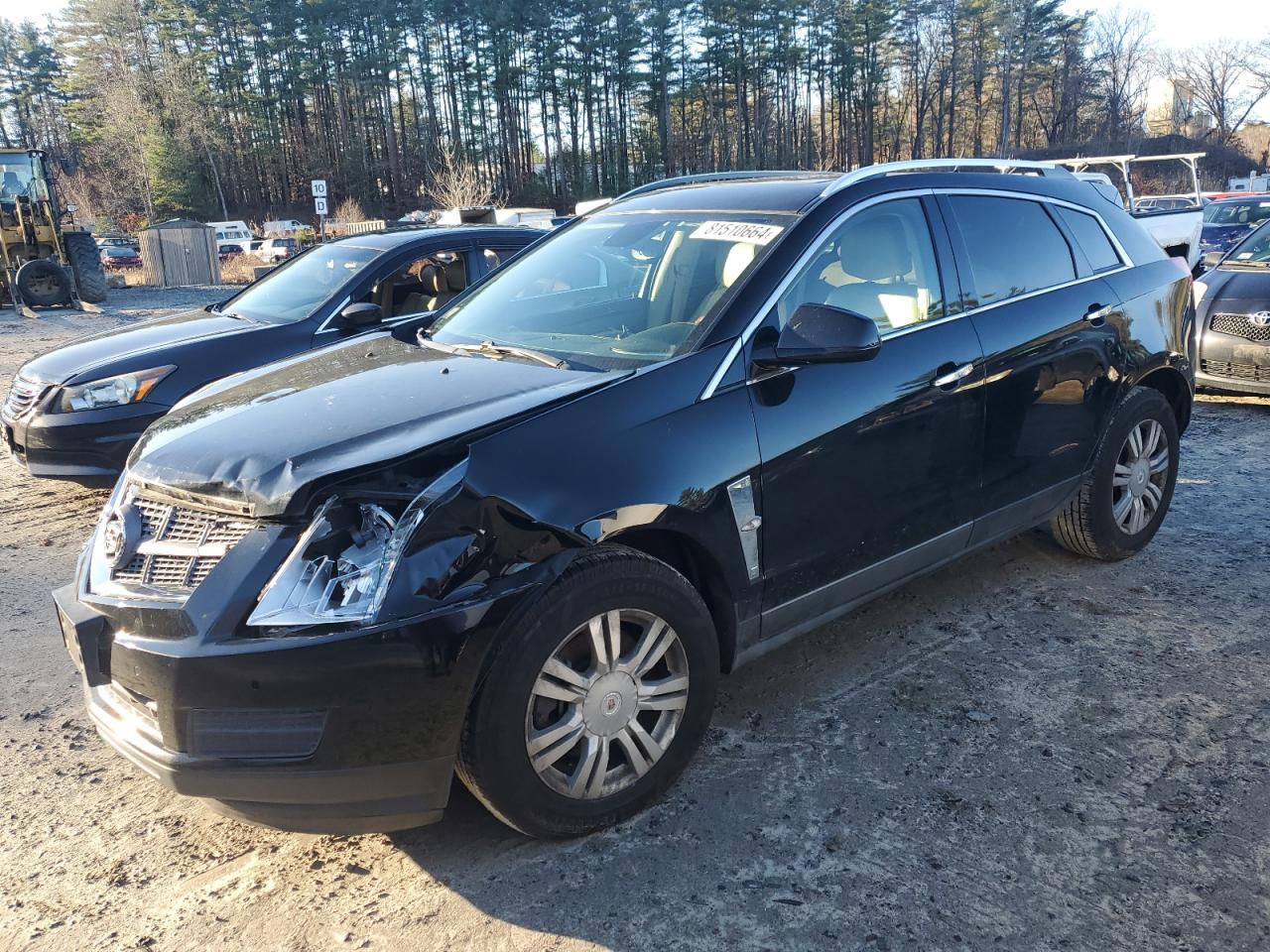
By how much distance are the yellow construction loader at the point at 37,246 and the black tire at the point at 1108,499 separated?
774 inches

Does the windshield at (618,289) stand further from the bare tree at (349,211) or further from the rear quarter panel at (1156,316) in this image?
the bare tree at (349,211)

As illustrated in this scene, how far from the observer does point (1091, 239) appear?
452cm

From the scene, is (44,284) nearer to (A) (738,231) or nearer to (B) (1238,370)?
(A) (738,231)

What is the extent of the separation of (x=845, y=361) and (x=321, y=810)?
2014 mm

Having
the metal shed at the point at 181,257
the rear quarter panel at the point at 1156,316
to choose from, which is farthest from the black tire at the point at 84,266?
the rear quarter panel at the point at 1156,316

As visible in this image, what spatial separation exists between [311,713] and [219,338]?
14.3 ft

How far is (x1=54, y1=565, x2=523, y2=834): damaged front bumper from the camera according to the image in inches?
89.1

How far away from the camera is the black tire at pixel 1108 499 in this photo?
4453mm

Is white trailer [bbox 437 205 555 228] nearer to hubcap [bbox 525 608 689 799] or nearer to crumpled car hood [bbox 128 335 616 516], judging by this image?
crumpled car hood [bbox 128 335 616 516]

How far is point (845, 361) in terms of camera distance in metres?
3.12

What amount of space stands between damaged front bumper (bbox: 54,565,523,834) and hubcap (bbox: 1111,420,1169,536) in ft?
11.3

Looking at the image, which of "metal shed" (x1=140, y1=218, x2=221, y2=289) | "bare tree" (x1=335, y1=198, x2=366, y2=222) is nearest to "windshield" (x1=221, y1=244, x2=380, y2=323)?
"metal shed" (x1=140, y1=218, x2=221, y2=289)

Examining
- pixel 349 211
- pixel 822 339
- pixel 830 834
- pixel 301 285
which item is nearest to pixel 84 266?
pixel 301 285

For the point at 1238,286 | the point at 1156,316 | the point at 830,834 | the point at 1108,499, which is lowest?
the point at 830,834
